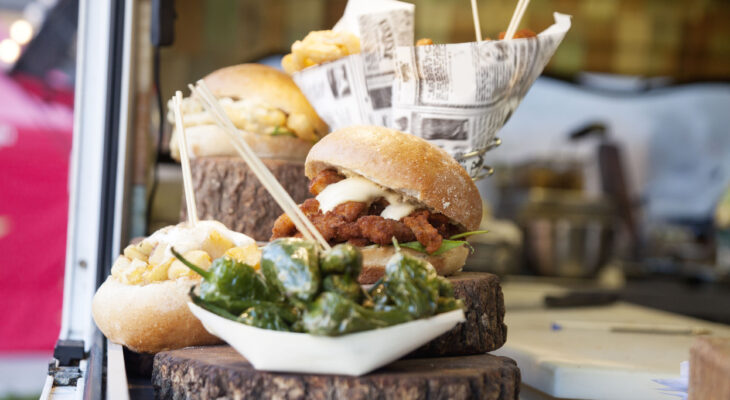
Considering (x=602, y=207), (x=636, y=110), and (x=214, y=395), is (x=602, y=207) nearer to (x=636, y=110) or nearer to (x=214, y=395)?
(x=636, y=110)

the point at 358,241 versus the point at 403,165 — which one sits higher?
the point at 403,165

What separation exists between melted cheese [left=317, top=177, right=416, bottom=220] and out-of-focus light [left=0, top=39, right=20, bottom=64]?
3.09 metres

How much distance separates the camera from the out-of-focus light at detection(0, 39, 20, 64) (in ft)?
12.4

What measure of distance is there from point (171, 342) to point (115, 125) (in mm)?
1007

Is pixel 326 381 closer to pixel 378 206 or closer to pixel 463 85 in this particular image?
pixel 378 206

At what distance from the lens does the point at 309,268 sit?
910mm

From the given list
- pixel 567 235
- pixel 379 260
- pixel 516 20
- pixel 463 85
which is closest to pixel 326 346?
pixel 379 260

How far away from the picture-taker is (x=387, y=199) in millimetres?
1395

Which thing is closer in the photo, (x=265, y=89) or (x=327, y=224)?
(x=327, y=224)

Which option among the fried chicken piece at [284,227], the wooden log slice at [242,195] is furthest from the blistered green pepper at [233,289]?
the wooden log slice at [242,195]

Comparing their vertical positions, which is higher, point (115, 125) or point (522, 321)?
point (115, 125)

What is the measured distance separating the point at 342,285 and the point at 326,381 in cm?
12

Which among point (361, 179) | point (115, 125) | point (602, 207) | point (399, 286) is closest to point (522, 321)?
point (361, 179)

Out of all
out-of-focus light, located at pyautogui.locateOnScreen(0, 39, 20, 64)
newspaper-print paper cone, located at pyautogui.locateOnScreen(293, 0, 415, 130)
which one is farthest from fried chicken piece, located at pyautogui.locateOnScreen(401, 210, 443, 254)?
out-of-focus light, located at pyautogui.locateOnScreen(0, 39, 20, 64)
